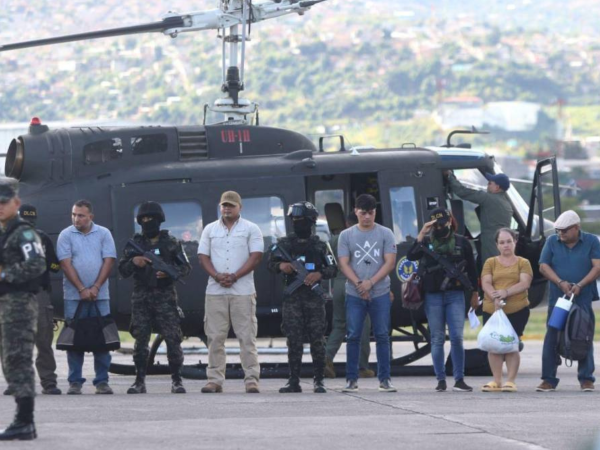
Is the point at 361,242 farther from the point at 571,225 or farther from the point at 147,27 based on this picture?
the point at 147,27

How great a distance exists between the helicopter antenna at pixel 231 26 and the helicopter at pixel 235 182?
27 millimetres

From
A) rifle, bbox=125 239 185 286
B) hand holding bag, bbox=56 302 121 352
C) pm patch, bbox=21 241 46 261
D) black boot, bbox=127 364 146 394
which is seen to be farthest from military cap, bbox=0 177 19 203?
black boot, bbox=127 364 146 394

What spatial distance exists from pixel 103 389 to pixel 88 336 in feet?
1.76

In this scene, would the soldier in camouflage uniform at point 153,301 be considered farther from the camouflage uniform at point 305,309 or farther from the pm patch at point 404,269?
the pm patch at point 404,269

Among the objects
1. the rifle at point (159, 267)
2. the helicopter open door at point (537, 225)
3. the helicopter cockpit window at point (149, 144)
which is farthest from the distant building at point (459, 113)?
the rifle at point (159, 267)

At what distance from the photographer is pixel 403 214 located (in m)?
16.2

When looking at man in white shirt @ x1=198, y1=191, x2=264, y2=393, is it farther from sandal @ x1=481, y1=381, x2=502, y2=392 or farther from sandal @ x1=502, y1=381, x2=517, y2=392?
sandal @ x1=502, y1=381, x2=517, y2=392

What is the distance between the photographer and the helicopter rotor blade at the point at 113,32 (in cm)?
1641

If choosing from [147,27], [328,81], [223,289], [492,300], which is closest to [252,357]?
[223,289]

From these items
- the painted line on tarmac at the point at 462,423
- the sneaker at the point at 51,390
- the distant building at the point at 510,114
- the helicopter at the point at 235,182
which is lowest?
the painted line on tarmac at the point at 462,423

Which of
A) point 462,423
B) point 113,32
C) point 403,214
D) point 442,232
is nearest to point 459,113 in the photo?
point 113,32

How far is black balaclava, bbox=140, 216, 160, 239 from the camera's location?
1353 centimetres

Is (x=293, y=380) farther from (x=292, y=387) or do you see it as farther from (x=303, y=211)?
(x=303, y=211)

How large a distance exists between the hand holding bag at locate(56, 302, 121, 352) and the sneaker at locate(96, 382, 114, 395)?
0.34 m
